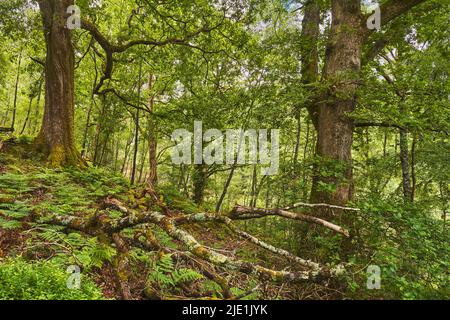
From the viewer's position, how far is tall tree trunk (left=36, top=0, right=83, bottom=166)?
7301 mm

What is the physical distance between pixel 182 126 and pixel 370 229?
26.2 ft

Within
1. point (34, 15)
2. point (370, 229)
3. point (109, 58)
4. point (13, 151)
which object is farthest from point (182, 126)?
point (370, 229)

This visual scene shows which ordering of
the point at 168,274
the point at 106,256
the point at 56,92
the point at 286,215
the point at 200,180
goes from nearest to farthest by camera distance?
1. the point at 106,256
2. the point at 168,274
3. the point at 286,215
4. the point at 56,92
5. the point at 200,180

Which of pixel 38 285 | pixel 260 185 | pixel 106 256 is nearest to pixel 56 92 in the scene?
pixel 106 256

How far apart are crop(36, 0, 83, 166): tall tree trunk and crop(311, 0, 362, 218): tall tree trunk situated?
6827mm

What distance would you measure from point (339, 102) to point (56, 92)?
24.8ft

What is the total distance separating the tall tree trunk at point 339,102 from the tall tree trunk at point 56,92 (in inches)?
269

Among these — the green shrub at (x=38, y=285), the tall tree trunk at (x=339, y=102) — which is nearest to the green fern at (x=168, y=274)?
the green shrub at (x=38, y=285)

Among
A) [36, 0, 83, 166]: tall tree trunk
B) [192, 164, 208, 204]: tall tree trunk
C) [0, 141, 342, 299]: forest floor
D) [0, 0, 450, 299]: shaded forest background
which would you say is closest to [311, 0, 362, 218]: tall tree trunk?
[0, 0, 450, 299]: shaded forest background

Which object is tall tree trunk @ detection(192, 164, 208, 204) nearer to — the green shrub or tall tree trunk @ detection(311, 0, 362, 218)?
tall tree trunk @ detection(311, 0, 362, 218)

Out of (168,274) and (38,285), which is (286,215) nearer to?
(168,274)

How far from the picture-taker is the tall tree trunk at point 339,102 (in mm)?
5418

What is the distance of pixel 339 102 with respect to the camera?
5.74m

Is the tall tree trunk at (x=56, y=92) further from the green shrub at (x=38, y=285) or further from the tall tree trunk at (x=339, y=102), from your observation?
the tall tree trunk at (x=339, y=102)
